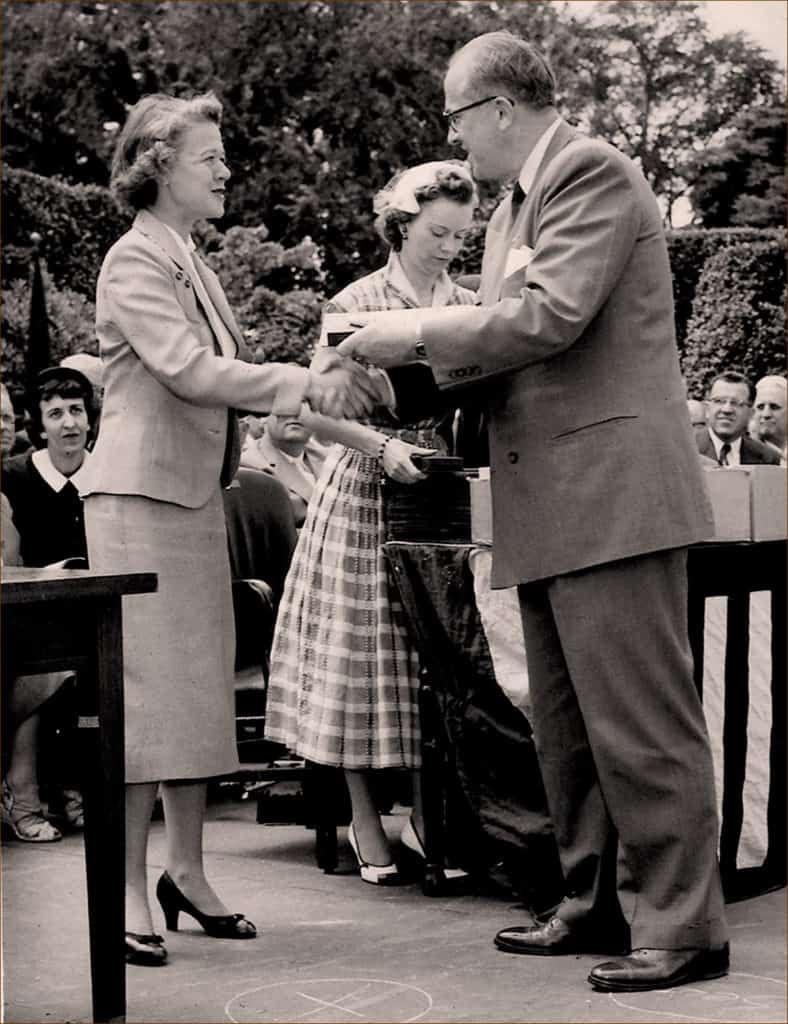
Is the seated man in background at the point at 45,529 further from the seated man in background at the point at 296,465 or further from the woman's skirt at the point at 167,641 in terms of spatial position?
the woman's skirt at the point at 167,641

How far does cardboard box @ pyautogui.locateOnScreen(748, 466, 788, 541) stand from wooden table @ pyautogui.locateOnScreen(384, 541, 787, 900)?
Answer: 72 mm

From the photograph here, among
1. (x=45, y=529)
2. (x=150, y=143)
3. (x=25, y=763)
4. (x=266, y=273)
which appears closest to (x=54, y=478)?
(x=45, y=529)

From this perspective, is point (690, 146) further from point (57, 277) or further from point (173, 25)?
point (57, 277)

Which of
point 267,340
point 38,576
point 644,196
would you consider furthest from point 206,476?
point 267,340

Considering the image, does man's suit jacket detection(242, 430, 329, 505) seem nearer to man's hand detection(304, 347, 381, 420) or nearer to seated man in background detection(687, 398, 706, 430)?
man's hand detection(304, 347, 381, 420)

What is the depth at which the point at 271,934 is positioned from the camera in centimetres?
385

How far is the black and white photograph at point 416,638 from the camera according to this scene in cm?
325

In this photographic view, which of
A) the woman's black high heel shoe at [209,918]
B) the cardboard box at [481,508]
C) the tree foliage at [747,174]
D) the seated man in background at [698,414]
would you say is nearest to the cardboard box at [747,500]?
the cardboard box at [481,508]

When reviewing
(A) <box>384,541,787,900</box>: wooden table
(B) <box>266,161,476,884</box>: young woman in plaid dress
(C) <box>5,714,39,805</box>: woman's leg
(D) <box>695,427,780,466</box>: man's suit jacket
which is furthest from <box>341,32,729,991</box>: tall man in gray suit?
(D) <box>695,427,780,466</box>: man's suit jacket

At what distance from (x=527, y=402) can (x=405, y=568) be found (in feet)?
3.05

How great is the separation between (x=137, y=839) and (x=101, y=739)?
33.1 inches

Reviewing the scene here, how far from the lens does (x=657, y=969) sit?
322 centimetres

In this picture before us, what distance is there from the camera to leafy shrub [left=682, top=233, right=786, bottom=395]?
18.8 metres

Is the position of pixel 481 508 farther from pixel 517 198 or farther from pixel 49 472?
pixel 49 472
